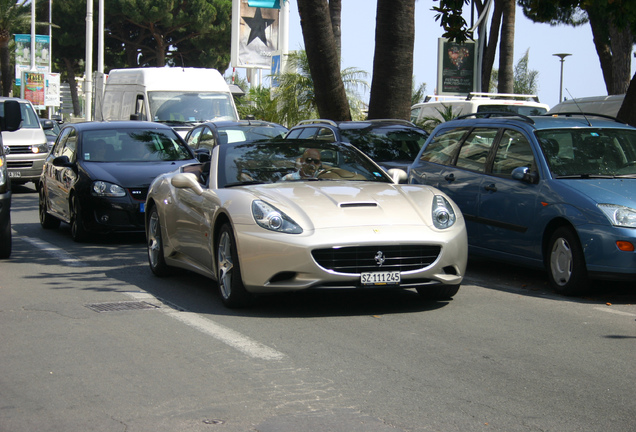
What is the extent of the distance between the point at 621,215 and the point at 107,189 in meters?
6.91

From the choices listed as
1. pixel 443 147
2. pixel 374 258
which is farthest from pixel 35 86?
pixel 374 258

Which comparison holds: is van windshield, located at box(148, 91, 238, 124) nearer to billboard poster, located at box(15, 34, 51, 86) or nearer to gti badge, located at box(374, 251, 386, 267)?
gti badge, located at box(374, 251, 386, 267)

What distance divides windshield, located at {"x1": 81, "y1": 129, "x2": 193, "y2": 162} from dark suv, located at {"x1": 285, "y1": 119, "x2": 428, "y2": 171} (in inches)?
91.9

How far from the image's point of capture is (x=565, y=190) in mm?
8773

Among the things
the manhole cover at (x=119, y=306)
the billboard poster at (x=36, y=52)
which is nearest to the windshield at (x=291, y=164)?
the manhole cover at (x=119, y=306)

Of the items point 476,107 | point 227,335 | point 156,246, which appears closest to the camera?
point 227,335

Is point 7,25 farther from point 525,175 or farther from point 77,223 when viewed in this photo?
point 525,175

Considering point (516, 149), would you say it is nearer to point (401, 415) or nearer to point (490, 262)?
point (490, 262)

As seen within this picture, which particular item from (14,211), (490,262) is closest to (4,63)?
(14,211)

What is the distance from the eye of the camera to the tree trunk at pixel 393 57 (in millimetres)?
15852

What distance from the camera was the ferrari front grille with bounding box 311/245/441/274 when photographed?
7.23 m

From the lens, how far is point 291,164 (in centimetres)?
862

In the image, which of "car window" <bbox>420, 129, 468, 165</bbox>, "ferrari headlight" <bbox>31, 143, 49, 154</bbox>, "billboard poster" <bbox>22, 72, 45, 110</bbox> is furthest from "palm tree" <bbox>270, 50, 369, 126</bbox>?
"billboard poster" <bbox>22, 72, 45, 110</bbox>

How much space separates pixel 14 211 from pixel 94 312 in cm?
1079
